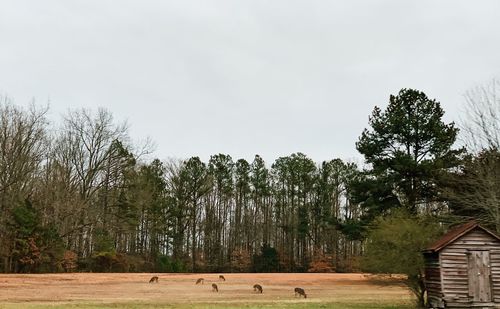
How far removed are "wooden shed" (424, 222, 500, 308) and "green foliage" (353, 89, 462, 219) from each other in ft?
63.3

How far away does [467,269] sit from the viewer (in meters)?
23.1

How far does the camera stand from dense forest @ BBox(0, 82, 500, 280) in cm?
4350

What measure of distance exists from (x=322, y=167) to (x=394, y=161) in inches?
1571

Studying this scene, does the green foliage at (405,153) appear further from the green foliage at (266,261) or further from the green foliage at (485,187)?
the green foliage at (266,261)

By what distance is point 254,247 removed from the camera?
3374 inches

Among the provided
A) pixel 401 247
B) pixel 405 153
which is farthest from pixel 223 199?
pixel 401 247

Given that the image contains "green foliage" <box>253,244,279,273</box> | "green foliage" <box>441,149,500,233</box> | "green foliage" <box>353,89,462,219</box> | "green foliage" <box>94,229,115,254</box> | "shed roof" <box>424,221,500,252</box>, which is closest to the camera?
"shed roof" <box>424,221,500,252</box>

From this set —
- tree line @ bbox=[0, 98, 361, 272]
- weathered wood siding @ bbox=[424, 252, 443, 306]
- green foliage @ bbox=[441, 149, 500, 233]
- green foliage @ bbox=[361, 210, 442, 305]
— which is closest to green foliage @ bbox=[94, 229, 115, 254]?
tree line @ bbox=[0, 98, 361, 272]

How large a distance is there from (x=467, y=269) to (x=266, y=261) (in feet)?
182

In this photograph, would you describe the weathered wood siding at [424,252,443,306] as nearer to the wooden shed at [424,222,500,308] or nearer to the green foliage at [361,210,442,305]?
the wooden shed at [424,222,500,308]

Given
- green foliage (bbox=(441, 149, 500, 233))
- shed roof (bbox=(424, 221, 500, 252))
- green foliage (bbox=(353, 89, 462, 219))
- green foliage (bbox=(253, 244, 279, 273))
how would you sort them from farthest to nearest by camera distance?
green foliage (bbox=(253, 244, 279, 273)), green foliage (bbox=(353, 89, 462, 219)), green foliage (bbox=(441, 149, 500, 233)), shed roof (bbox=(424, 221, 500, 252))

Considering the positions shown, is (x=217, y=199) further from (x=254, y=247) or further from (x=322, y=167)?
(x=322, y=167)

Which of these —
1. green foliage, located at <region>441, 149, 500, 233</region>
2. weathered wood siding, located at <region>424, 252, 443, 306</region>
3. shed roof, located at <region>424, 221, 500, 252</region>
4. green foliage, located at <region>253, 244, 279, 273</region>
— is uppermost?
green foliage, located at <region>441, 149, 500, 233</region>

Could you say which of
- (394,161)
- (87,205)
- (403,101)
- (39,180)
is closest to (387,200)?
(394,161)
